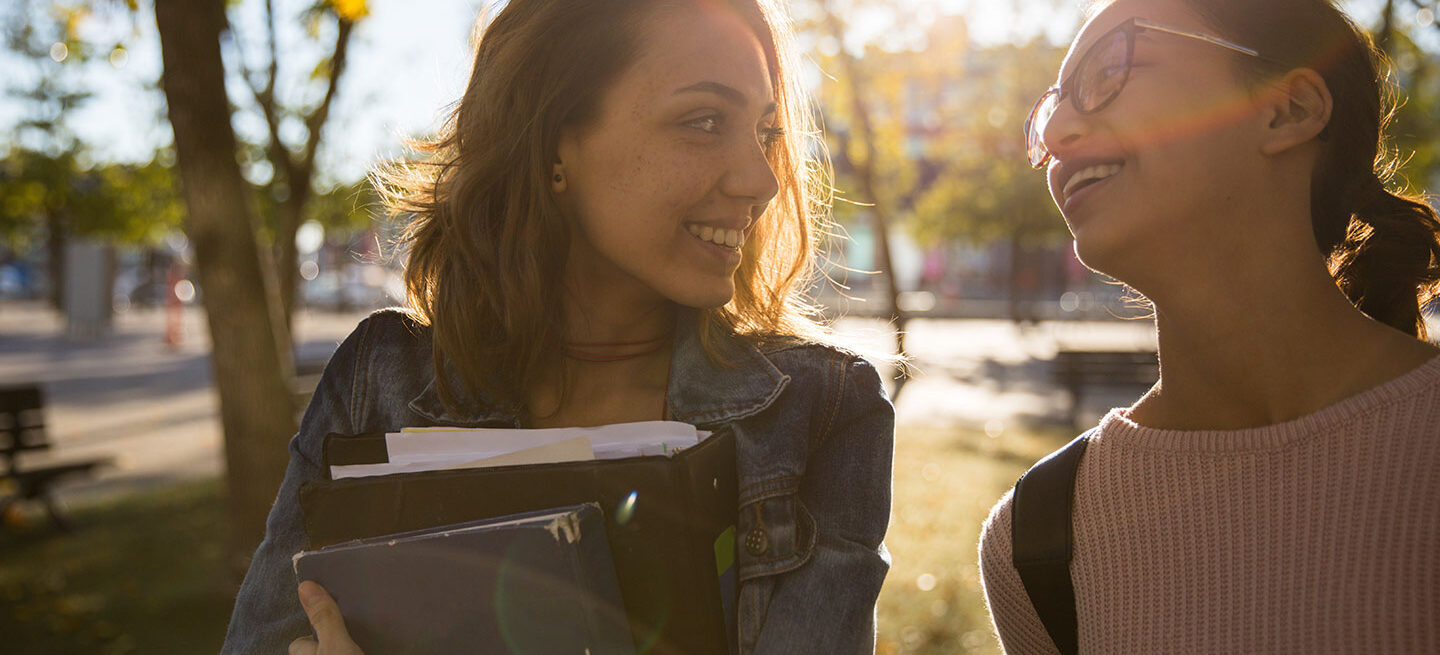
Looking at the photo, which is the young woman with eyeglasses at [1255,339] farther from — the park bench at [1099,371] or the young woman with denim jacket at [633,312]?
the park bench at [1099,371]

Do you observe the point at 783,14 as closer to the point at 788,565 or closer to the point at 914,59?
the point at 788,565

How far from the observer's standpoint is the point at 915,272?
55656mm

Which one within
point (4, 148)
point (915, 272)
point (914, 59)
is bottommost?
point (915, 272)

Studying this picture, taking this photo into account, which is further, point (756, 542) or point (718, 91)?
point (718, 91)

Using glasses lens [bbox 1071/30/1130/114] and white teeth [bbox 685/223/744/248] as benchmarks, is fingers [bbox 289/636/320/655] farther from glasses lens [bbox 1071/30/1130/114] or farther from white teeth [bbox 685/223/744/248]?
glasses lens [bbox 1071/30/1130/114]

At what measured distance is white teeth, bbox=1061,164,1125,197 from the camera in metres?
1.70

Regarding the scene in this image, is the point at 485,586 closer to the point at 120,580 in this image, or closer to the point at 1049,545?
the point at 1049,545

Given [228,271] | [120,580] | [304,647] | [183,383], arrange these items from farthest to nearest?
[183,383], [120,580], [228,271], [304,647]

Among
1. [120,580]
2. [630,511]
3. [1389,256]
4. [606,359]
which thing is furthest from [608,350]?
[120,580]

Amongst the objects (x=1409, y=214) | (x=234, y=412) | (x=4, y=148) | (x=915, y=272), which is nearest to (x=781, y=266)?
(x=1409, y=214)

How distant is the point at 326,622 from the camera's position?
55.8 inches

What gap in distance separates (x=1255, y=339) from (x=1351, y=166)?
0.35 m

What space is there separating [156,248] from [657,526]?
61.0 m

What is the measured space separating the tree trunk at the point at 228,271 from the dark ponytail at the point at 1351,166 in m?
4.30
